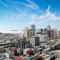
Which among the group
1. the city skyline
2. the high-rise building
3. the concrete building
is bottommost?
the concrete building

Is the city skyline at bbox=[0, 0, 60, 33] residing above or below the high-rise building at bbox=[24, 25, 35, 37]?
above

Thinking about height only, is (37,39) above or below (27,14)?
below

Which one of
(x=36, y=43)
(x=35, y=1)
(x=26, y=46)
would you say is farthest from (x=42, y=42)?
(x=35, y=1)

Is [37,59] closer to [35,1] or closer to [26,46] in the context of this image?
[26,46]

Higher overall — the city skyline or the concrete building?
the city skyline

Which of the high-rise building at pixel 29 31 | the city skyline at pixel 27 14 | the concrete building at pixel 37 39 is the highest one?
the city skyline at pixel 27 14

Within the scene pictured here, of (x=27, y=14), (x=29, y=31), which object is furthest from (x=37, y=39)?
(x=27, y=14)

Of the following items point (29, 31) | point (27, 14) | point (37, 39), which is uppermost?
point (27, 14)

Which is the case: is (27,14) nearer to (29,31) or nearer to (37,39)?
(29,31)
